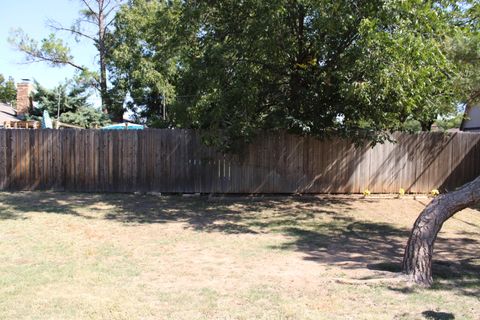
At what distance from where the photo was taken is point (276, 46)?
12258mm

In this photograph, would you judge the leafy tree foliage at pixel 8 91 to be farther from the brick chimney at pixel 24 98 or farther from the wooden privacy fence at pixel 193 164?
the wooden privacy fence at pixel 193 164

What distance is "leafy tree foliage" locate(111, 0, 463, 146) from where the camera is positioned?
10289 mm

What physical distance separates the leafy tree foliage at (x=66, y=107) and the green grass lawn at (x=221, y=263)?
17.8 meters

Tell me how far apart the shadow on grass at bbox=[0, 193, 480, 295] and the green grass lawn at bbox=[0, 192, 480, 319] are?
34 mm

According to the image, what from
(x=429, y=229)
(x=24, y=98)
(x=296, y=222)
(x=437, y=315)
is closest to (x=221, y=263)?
(x=429, y=229)

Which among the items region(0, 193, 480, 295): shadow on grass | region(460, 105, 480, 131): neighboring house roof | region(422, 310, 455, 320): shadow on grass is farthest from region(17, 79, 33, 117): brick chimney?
region(422, 310, 455, 320): shadow on grass

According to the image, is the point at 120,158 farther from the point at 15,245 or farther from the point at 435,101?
the point at 435,101

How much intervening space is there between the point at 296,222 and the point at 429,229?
466 cm

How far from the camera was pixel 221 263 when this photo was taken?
702 centimetres

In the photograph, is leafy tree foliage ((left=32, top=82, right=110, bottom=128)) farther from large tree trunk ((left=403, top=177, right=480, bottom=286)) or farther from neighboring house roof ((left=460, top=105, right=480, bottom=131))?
large tree trunk ((left=403, top=177, right=480, bottom=286))

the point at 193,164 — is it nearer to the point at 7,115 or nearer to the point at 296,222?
the point at 296,222

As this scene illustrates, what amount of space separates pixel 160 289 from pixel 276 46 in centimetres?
806

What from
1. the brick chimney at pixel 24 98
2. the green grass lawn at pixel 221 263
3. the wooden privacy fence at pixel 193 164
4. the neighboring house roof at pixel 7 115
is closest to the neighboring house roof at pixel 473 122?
the wooden privacy fence at pixel 193 164

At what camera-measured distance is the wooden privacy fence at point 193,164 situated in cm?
1422
